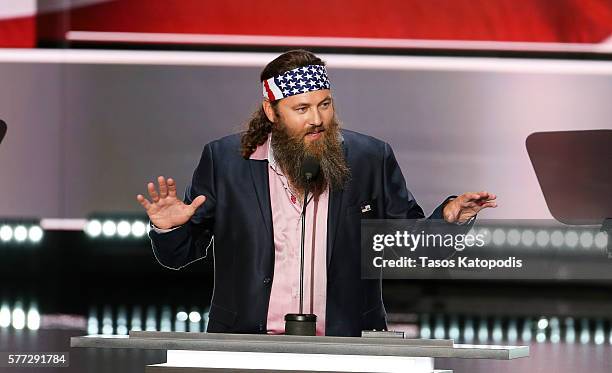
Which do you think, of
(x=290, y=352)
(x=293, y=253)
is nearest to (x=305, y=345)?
(x=290, y=352)

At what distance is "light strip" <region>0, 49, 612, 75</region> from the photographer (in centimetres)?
577

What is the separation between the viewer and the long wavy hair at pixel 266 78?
3.49 metres

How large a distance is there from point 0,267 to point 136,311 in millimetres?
747

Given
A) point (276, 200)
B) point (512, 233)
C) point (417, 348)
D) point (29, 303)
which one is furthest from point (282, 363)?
point (29, 303)

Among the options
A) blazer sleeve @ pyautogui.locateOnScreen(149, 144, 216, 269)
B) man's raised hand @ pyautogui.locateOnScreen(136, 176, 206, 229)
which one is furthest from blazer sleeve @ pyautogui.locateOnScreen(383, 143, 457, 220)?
man's raised hand @ pyautogui.locateOnScreen(136, 176, 206, 229)

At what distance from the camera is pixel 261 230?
11.8 feet

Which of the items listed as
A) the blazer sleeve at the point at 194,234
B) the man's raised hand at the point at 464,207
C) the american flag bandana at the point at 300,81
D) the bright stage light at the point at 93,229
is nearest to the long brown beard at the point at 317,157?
the american flag bandana at the point at 300,81

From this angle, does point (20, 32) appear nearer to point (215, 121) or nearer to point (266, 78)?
point (215, 121)

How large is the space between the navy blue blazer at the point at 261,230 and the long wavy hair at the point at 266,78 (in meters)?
0.04

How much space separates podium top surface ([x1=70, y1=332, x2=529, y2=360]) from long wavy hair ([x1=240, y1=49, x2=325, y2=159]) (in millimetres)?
→ 1042

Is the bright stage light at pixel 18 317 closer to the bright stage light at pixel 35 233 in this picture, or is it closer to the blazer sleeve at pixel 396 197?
the bright stage light at pixel 35 233

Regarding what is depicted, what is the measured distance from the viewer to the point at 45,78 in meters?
5.91

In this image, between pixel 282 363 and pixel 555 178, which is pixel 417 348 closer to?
pixel 282 363

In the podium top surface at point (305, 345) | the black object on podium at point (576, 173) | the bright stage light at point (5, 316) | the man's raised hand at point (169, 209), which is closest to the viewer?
the podium top surface at point (305, 345)
